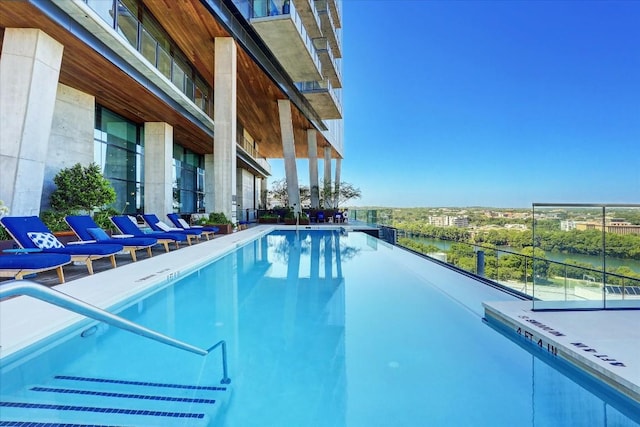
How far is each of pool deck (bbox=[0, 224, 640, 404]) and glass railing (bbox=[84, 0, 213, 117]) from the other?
203 inches

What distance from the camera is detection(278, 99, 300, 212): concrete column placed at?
1680cm

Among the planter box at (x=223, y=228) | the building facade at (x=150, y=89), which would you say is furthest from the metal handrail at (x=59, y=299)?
the planter box at (x=223, y=228)

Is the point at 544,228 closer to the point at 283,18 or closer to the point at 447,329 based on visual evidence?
the point at 447,329

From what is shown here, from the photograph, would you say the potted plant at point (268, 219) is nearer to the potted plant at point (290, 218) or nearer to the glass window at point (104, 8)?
the potted plant at point (290, 218)

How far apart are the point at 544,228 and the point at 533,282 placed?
1.96ft

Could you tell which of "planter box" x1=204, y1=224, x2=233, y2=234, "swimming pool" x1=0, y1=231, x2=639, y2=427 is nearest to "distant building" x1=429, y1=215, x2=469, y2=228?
"swimming pool" x1=0, y1=231, x2=639, y2=427

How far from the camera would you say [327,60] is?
56.0 ft

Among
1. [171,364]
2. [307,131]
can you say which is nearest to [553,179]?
[307,131]

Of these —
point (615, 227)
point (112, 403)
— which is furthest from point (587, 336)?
point (112, 403)

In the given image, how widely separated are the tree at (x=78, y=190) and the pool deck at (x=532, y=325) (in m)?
3.64

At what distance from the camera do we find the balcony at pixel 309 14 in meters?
12.8

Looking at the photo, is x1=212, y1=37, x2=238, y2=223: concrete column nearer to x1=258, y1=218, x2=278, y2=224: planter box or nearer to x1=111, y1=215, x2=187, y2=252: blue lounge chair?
x1=111, y1=215, x2=187, y2=252: blue lounge chair

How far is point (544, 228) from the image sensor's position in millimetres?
3615

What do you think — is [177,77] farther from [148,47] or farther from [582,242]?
[582,242]
